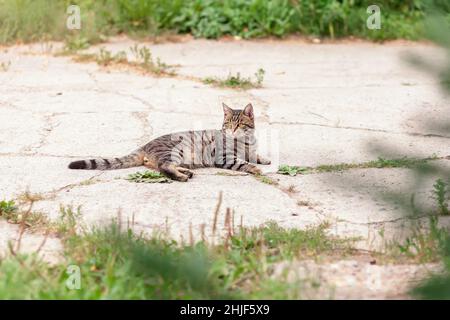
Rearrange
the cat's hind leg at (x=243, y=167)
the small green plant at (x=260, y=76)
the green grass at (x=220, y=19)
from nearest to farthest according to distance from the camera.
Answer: the cat's hind leg at (x=243, y=167)
the small green plant at (x=260, y=76)
the green grass at (x=220, y=19)

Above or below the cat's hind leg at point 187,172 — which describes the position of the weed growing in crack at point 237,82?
above

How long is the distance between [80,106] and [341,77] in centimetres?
253

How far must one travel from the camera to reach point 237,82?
744 centimetres

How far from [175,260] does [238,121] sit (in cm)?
348

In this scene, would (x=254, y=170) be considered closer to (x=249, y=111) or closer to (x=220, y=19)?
(x=249, y=111)

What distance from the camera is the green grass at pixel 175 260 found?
272cm

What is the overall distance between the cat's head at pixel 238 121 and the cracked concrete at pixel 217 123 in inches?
12.2

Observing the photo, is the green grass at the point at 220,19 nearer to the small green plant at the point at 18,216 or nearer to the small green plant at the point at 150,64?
the small green plant at the point at 150,64

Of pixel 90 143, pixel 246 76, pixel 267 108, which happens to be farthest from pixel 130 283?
pixel 246 76

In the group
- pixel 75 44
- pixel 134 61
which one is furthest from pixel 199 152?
pixel 75 44

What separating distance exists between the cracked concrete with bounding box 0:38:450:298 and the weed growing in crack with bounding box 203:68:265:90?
10 centimetres

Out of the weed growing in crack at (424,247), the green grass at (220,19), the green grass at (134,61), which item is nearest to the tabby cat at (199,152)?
the weed growing in crack at (424,247)

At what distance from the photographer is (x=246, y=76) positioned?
7.79 metres

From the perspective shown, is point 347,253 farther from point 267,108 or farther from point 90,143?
point 267,108
